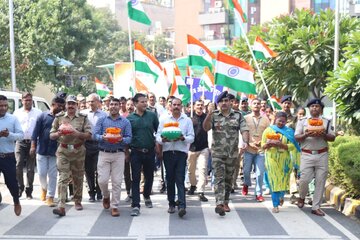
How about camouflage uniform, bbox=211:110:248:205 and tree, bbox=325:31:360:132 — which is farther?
tree, bbox=325:31:360:132

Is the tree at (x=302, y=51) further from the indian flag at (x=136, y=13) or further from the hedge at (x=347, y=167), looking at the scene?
the hedge at (x=347, y=167)

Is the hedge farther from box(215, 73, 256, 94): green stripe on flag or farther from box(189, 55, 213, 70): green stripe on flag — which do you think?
box(189, 55, 213, 70): green stripe on flag

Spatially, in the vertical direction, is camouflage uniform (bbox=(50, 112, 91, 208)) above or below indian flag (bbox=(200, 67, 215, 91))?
below

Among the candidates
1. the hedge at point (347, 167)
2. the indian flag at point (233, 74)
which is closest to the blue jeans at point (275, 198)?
the hedge at point (347, 167)

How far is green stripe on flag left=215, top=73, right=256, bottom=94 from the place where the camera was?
39.1 feet

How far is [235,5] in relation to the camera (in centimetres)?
1545

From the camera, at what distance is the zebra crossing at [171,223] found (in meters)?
7.83

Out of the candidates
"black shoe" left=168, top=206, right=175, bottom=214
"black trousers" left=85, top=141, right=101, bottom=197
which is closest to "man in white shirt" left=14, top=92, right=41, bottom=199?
"black trousers" left=85, top=141, right=101, bottom=197

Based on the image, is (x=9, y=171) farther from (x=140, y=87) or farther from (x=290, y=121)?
(x=140, y=87)

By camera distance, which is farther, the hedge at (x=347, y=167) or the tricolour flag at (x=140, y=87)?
the tricolour flag at (x=140, y=87)

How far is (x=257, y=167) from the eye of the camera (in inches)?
435

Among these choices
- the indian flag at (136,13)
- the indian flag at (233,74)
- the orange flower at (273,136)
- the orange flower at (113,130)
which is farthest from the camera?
the indian flag at (136,13)

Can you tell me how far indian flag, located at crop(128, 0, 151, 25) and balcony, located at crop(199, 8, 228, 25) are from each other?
6120cm

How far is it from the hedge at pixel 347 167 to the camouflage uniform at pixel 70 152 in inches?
160
